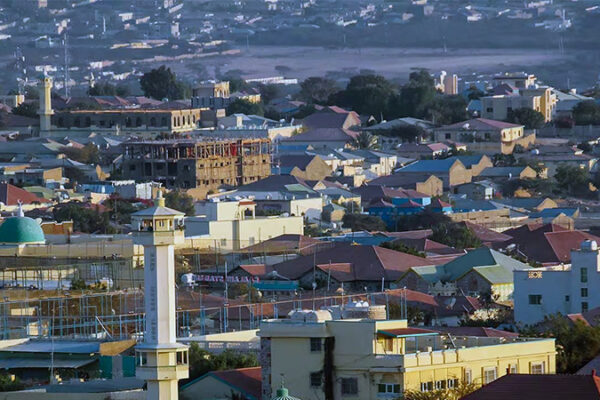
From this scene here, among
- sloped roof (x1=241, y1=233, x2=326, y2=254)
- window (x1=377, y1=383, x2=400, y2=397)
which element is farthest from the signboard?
window (x1=377, y1=383, x2=400, y2=397)

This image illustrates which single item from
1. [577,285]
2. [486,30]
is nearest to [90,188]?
[577,285]

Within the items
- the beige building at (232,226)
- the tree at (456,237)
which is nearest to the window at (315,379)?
the beige building at (232,226)

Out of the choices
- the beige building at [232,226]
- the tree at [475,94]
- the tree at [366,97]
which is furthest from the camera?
the tree at [475,94]

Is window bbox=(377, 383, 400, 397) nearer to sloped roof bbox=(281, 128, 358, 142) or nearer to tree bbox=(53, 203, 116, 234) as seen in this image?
tree bbox=(53, 203, 116, 234)

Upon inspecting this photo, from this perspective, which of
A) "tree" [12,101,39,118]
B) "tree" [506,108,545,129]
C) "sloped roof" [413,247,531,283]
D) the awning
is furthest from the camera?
"tree" [12,101,39,118]

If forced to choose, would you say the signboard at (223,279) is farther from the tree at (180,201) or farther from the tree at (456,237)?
the tree at (180,201)

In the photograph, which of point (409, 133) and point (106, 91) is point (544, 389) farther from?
point (106, 91)

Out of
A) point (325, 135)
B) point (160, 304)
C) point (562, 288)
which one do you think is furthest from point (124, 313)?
point (325, 135)
